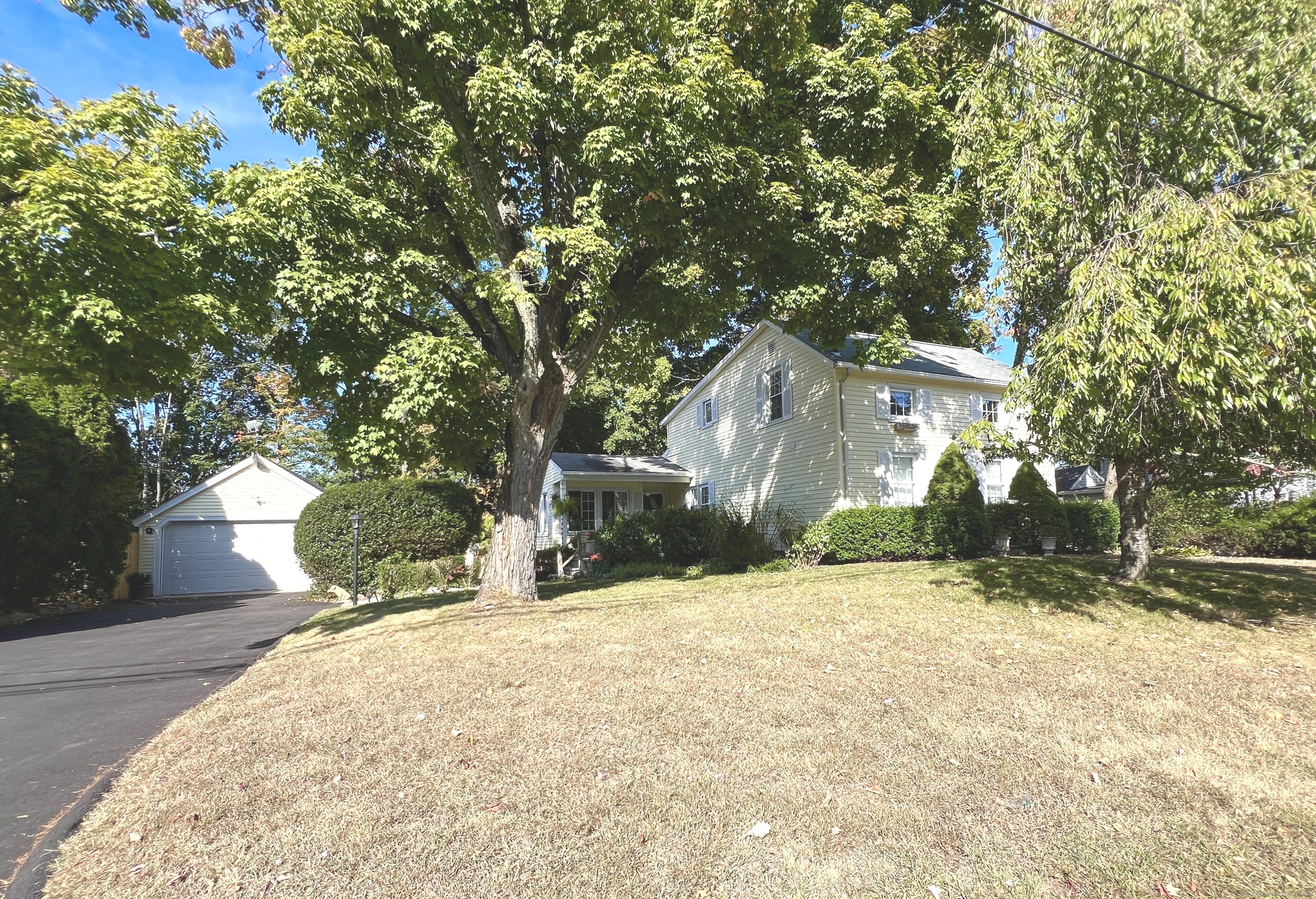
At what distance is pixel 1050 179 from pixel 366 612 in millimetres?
11678

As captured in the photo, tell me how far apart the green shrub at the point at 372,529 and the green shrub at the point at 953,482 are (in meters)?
12.5

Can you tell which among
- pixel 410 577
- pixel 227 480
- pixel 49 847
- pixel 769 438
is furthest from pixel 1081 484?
pixel 227 480

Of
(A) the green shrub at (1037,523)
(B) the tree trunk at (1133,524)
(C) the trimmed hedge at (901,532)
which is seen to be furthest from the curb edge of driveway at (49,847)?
(A) the green shrub at (1037,523)

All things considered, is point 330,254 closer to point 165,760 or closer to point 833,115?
point 165,760

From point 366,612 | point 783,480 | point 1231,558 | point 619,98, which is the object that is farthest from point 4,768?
point 1231,558

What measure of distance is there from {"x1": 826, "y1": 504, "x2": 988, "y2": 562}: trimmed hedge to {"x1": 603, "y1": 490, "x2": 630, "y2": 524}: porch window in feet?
31.0

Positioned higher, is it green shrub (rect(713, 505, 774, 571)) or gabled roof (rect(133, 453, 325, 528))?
gabled roof (rect(133, 453, 325, 528))

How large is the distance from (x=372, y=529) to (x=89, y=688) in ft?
30.8

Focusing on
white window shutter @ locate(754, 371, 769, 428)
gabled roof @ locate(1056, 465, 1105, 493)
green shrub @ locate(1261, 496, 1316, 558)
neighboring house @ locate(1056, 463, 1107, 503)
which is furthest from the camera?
gabled roof @ locate(1056, 465, 1105, 493)

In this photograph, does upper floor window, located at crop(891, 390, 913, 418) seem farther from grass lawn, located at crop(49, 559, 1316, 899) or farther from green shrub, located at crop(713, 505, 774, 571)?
grass lawn, located at crop(49, 559, 1316, 899)

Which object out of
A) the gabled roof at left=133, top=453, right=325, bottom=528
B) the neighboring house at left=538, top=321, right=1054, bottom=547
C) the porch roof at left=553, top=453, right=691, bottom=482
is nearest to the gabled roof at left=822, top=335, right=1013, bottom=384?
the neighboring house at left=538, top=321, right=1054, bottom=547

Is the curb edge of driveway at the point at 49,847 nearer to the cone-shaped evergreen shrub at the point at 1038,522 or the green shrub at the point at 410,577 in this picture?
the green shrub at the point at 410,577

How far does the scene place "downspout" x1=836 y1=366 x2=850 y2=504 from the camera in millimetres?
15602

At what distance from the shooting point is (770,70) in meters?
10.3
